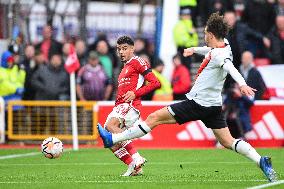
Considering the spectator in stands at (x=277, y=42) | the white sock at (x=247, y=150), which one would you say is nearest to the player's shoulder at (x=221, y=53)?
the white sock at (x=247, y=150)

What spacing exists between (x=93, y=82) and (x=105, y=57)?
3.72 ft

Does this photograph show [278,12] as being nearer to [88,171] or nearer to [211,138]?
[211,138]

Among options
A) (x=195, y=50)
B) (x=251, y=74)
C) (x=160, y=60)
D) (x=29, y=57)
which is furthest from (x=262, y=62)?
(x=195, y=50)

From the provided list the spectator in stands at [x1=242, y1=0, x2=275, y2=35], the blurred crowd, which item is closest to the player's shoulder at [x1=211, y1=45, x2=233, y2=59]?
the blurred crowd

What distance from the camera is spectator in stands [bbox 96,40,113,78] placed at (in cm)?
2619

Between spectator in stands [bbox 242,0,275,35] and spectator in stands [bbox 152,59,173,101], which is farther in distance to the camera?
spectator in stands [bbox 242,0,275,35]

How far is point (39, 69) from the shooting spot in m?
25.8

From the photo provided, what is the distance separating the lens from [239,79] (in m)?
13.8

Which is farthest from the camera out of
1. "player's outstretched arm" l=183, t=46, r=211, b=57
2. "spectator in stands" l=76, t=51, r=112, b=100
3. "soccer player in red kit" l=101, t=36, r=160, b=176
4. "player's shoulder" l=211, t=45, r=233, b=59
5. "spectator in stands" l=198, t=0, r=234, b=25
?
"spectator in stands" l=198, t=0, r=234, b=25

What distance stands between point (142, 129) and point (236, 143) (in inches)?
52.4

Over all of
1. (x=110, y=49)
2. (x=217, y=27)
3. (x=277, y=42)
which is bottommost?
(x=110, y=49)

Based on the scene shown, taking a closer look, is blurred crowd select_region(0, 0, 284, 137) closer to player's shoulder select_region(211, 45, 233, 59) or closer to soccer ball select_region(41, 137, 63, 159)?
soccer ball select_region(41, 137, 63, 159)

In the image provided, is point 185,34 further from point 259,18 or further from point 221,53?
point 221,53

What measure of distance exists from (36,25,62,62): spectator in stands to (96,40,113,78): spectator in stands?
4.43 ft
